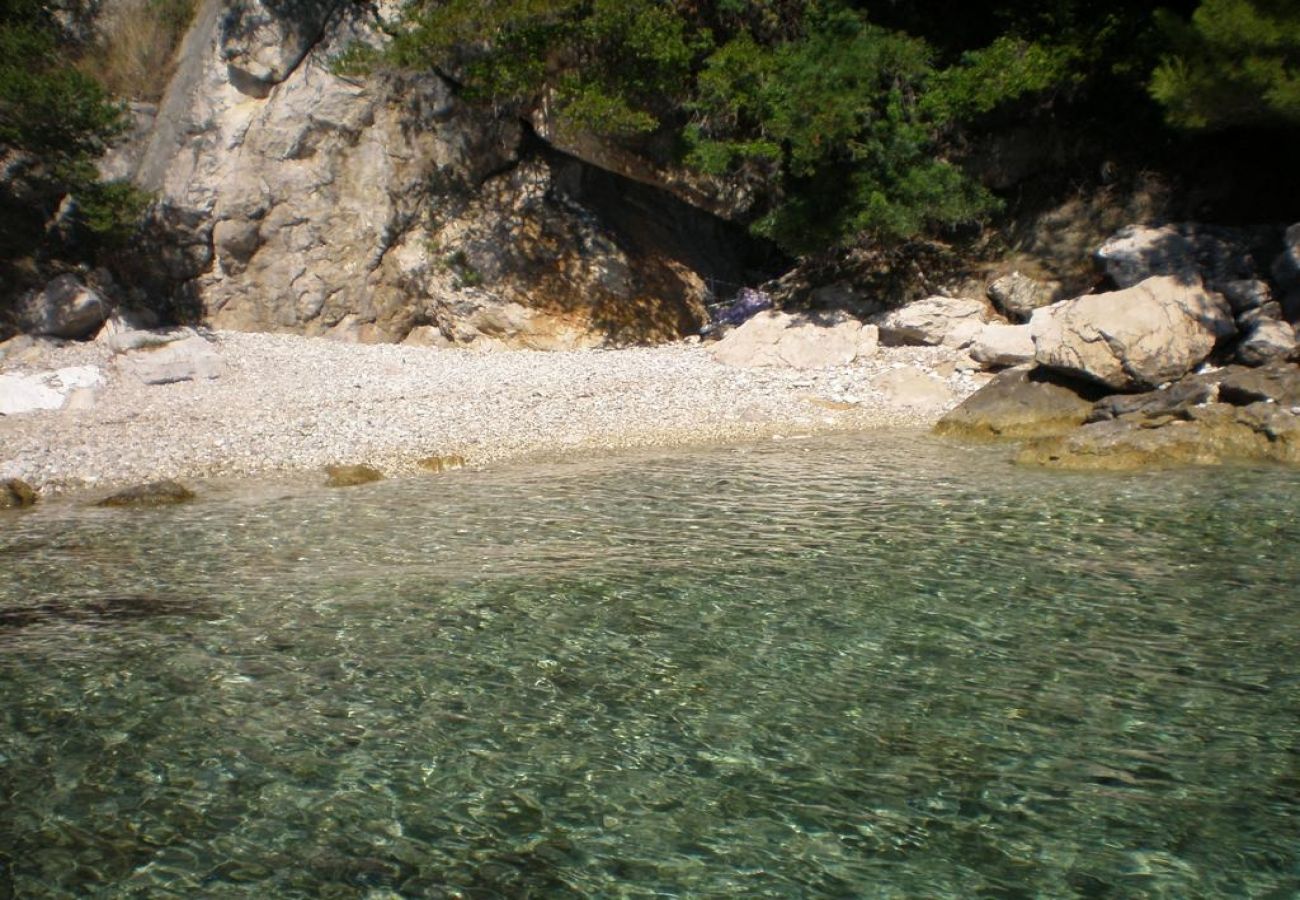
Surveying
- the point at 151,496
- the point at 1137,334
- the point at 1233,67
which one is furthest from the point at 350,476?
the point at 1233,67

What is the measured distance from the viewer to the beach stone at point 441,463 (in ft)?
39.7

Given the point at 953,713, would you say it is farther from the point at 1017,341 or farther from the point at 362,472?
the point at 1017,341

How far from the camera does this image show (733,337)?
17297mm

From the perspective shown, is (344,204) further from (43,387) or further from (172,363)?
(43,387)

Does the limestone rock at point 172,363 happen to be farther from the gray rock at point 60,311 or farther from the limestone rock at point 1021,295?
the limestone rock at point 1021,295

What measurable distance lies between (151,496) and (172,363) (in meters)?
5.69

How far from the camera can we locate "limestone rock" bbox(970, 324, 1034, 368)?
15.8 meters

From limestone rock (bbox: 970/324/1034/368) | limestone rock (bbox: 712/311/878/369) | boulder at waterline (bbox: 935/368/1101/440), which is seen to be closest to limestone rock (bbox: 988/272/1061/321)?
limestone rock (bbox: 970/324/1034/368)

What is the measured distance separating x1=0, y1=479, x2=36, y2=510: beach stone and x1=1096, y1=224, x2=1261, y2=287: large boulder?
543 inches

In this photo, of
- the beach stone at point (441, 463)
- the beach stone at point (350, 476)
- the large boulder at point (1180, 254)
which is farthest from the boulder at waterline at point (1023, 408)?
the beach stone at point (350, 476)

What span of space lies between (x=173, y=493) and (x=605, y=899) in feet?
27.0

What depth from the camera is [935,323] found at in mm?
17094

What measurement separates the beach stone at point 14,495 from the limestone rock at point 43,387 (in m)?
3.59

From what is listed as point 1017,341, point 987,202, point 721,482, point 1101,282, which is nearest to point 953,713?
point 721,482
